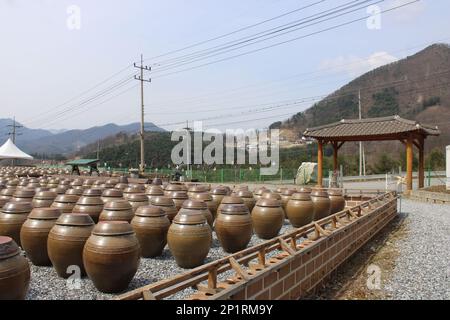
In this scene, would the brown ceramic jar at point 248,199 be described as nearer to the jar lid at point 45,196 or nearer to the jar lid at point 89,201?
the jar lid at point 89,201

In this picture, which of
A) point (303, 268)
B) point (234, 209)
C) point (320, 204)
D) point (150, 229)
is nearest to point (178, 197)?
point (234, 209)

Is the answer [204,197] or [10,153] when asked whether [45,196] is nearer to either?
[204,197]

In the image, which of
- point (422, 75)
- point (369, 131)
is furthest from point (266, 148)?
point (422, 75)

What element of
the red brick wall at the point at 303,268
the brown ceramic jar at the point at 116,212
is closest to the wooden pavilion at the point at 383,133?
the red brick wall at the point at 303,268

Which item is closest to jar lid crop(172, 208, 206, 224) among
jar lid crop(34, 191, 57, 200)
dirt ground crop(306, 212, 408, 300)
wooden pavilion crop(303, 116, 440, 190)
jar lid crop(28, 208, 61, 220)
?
jar lid crop(28, 208, 61, 220)

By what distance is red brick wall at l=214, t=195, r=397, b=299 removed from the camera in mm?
4312

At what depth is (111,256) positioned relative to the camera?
5406 millimetres

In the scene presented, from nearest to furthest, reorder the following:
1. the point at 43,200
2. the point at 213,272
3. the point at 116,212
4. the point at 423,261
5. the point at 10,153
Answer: the point at 213,272
the point at 116,212
the point at 423,261
the point at 43,200
the point at 10,153

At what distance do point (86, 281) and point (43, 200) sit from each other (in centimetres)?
369

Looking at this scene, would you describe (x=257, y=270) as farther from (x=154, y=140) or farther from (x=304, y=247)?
(x=154, y=140)

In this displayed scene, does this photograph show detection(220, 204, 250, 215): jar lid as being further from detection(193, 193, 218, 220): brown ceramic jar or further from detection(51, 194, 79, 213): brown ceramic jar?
detection(51, 194, 79, 213): brown ceramic jar

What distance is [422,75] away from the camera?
3767 inches

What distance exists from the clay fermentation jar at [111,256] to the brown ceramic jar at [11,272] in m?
0.98

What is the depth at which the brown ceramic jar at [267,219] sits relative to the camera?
9227mm
